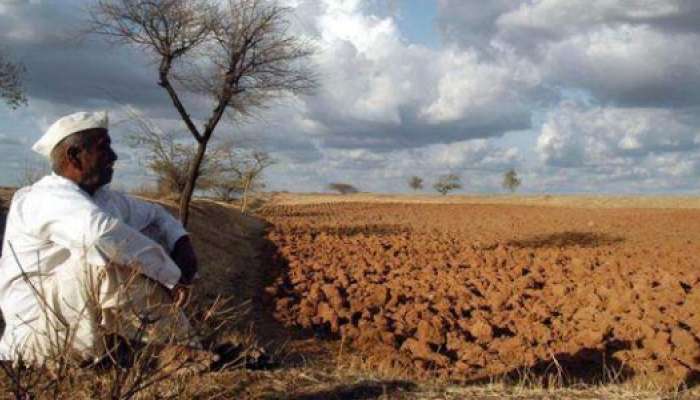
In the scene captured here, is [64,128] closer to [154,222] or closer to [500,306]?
[154,222]

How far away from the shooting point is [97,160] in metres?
3.73

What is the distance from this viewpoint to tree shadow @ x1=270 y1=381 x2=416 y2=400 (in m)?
3.72

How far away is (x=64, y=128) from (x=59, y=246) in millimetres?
590

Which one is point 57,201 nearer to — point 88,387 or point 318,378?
point 88,387

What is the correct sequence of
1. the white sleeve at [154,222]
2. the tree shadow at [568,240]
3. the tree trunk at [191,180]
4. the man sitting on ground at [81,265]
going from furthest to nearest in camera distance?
the tree shadow at [568,240] → the tree trunk at [191,180] → the white sleeve at [154,222] → the man sitting on ground at [81,265]

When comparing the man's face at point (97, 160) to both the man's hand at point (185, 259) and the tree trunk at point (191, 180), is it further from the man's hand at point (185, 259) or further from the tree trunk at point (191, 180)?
the tree trunk at point (191, 180)

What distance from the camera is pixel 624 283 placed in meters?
10.2

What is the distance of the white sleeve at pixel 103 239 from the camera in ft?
11.0

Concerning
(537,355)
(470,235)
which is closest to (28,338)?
(537,355)

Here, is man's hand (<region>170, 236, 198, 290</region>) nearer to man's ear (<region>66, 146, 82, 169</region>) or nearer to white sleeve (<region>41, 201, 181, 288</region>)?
white sleeve (<region>41, 201, 181, 288</region>)

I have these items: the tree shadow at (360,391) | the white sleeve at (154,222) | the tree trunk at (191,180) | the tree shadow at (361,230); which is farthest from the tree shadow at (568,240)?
the white sleeve at (154,222)

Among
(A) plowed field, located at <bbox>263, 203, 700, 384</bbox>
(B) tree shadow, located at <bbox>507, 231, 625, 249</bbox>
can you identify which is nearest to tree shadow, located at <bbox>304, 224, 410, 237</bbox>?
(B) tree shadow, located at <bbox>507, 231, 625, 249</bbox>

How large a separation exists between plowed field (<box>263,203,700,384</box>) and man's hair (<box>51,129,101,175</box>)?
331cm

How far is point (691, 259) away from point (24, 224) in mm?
13004
